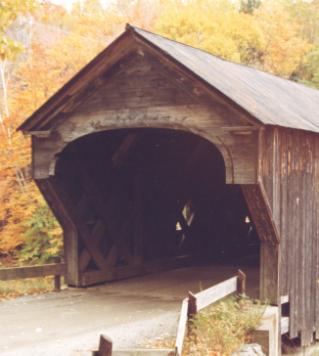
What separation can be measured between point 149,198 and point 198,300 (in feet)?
21.1

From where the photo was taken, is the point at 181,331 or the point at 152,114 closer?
the point at 181,331

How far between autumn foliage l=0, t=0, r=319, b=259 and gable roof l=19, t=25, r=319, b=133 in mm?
1683

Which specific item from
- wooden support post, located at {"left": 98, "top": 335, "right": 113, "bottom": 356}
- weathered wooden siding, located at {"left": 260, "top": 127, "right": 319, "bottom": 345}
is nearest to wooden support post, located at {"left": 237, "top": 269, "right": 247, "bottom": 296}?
weathered wooden siding, located at {"left": 260, "top": 127, "right": 319, "bottom": 345}

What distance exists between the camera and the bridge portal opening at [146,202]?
12133 mm

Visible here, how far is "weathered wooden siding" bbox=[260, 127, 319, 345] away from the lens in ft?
32.0

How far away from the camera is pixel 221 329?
7.62 meters

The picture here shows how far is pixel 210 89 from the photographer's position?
9.41 m

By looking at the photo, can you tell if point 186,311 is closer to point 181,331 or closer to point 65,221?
point 181,331

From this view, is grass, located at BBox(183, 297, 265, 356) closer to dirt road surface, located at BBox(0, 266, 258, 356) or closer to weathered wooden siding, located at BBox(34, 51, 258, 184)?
dirt road surface, located at BBox(0, 266, 258, 356)

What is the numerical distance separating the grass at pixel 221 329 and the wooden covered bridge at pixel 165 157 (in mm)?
1388

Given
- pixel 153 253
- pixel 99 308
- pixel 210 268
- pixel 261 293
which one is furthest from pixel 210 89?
pixel 210 268

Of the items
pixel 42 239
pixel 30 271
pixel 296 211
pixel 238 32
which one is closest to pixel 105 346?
pixel 296 211

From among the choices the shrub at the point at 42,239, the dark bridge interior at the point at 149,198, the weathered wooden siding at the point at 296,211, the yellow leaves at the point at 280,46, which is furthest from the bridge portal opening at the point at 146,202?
the yellow leaves at the point at 280,46

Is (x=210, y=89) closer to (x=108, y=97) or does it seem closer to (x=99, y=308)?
(x=108, y=97)
